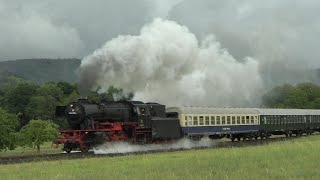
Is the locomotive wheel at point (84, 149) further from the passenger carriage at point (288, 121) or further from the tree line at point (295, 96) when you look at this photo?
the tree line at point (295, 96)

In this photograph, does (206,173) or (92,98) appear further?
(92,98)

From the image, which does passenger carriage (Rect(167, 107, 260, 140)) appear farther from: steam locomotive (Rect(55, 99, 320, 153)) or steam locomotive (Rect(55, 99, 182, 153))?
steam locomotive (Rect(55, 99, 182, 153))

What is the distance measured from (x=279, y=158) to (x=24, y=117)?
103 m

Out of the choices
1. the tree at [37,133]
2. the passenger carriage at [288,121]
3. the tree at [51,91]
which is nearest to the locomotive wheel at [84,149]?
the tree at [37,133]

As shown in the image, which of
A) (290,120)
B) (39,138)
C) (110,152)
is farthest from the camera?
(290,120)

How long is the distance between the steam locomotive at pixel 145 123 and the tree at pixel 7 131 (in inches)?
171

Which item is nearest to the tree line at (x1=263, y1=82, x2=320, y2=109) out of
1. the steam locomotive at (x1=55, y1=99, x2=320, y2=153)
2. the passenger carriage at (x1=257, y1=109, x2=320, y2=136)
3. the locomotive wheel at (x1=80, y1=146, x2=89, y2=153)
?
the passenger carriage at (x1=257, y1=109, x2=320, y2=136)

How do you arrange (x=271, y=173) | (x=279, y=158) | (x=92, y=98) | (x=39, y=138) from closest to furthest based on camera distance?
1. (x=271, y=173)
2. (x=279, y=158)
3. (x=92, y=98)
4. (x=39, y=138)

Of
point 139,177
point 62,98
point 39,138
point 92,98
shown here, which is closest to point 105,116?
point 92,98

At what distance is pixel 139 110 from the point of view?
29.6m

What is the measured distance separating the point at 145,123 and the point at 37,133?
9973mm

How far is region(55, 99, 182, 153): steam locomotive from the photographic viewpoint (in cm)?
2714

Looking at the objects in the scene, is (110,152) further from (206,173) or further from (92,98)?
(206,173)

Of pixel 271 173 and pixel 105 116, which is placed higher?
pixel 105 116
